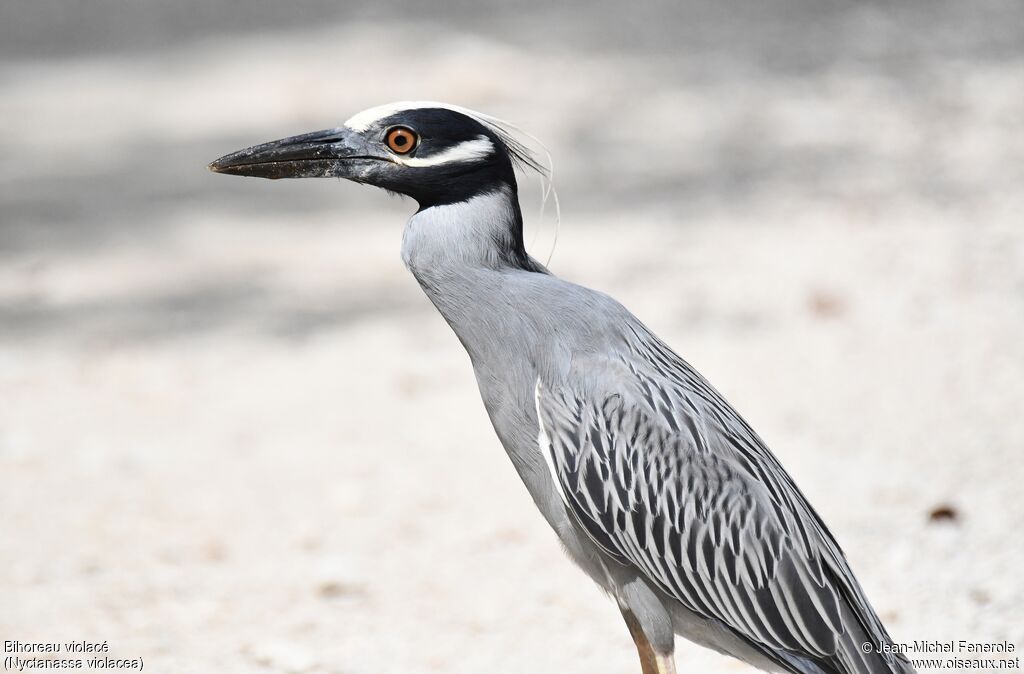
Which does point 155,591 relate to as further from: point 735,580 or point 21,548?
point 735,580

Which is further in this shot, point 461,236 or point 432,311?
point 432,311

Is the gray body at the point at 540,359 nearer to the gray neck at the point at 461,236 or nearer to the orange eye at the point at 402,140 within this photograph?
the gray neck at the point at 461,236

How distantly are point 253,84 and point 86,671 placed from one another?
7.35 metres

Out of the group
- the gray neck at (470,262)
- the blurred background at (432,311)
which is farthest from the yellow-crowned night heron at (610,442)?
the blurred background at (432,311)

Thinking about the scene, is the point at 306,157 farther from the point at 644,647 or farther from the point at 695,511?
the point at 644,647

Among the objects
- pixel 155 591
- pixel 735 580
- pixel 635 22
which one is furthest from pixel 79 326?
pixel 635 22

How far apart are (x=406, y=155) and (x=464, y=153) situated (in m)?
0.17

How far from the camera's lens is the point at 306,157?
11.8ft

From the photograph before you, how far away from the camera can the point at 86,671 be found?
159 inches

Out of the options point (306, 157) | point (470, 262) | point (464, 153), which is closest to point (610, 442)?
point (470, 262)

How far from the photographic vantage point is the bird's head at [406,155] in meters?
3.47

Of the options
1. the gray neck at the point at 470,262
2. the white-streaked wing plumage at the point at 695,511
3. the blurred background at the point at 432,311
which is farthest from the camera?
the blurred background at the point at 432,311

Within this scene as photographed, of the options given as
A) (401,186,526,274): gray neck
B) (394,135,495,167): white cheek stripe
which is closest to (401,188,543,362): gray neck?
(401,186,526,274): gray neck

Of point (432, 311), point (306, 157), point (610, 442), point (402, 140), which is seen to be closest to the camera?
point (610, 442)
